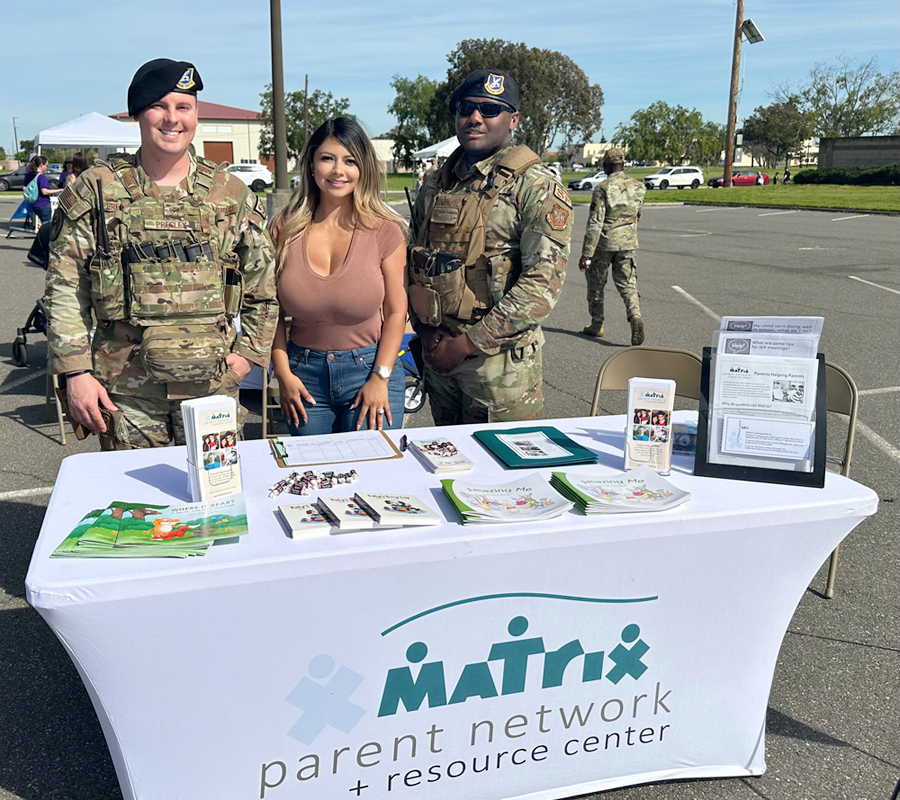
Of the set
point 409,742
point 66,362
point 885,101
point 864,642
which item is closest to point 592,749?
point 409,742

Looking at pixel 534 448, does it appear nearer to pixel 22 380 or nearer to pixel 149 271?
pixel 149 271

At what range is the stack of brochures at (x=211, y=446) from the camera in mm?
1965

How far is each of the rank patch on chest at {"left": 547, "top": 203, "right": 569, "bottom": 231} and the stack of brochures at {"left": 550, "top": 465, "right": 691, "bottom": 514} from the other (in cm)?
96

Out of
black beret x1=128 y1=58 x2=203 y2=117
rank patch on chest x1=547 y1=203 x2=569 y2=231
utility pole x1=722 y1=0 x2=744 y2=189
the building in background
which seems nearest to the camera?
black beret x1=128 y1=58 x2=203 y2=117

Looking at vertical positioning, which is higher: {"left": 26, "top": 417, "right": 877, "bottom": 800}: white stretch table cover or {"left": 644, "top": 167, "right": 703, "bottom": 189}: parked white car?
{"left": 644, "top": 167, "right": 703, "bottom": 189}: parked white car

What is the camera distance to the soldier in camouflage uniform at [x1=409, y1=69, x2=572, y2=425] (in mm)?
2850

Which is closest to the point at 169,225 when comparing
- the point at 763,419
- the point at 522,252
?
the point at 522,252

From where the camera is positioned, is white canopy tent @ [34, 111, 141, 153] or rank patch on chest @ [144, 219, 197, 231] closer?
rank patch on chest @ [144, 219, 197, 231]

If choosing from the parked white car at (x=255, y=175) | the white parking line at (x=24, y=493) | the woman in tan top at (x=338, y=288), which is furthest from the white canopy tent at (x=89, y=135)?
the parked white car at (x=255, y=175)

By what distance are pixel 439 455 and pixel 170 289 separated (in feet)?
3.36

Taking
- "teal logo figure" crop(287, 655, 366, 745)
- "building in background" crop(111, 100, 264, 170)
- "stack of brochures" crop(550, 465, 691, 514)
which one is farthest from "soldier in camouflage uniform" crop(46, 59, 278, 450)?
"building in background" crop(111, 100, 264, 170)

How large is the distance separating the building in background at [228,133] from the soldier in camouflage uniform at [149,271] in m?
66.5

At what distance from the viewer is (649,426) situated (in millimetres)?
2309

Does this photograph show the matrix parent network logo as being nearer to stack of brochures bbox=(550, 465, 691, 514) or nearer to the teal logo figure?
the teal logo figure
